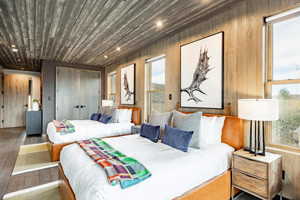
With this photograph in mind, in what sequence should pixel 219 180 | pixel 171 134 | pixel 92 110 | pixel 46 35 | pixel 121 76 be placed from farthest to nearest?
pixel 92 110 < pixel 121 76 < pixel 46 35 < pixel 171 134 < pixel 219 180

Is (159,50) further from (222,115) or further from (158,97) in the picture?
(222,115)

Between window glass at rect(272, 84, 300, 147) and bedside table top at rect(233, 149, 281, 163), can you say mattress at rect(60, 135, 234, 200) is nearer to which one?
bedside table top at rect(233, 149, 281, 163)

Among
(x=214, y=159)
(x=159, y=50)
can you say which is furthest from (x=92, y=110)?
(x=214, y=159)

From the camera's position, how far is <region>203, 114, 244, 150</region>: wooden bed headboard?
7.73 feet

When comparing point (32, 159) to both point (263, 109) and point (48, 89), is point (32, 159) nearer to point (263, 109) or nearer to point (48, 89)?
point (48, 89)

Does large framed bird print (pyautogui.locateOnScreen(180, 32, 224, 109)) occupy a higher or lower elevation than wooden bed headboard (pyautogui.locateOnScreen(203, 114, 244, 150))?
higher

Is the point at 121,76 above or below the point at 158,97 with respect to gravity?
above

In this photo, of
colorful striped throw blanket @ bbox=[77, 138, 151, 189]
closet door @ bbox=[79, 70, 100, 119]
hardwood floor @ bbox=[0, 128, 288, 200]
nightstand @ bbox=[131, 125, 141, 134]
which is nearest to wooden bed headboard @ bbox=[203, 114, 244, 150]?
hardwood floor @ bbox=[0, 128, 288, 200]

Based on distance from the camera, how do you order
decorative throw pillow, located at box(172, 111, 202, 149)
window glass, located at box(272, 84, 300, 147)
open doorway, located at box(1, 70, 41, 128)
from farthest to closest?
open doorway, located at box(1, 70, 41, 128) → decorative throw pillow, located at box(172, 111, 202, 149) → window glass, located at box(272, 84, 300, 147)

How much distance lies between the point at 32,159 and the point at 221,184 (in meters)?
3.81

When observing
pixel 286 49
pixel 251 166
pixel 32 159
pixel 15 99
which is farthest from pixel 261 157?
pixel 15 99

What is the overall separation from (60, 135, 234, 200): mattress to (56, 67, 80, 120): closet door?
4.64 m

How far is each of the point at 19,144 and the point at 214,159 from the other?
5419mm

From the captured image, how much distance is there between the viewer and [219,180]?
1.96 m
